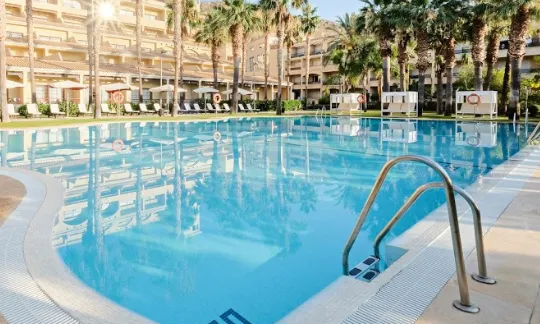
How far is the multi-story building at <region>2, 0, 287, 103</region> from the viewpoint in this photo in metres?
34.3

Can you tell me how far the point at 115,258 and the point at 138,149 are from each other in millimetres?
9856

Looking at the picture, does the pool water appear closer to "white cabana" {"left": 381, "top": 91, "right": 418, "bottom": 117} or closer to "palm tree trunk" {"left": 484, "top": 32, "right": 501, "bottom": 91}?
"white cabana" {"left": 381, "top": 91, "right": 418, "bottom": 117}

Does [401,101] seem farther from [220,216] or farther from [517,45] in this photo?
[220,216]

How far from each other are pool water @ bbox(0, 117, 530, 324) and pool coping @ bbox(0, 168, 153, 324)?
1.16 ft

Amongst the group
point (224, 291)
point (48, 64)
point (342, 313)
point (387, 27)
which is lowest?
point (224, 291)

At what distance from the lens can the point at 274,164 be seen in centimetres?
1152

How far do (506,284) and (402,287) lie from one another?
0.82m

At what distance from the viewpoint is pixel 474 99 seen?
89.6 ft

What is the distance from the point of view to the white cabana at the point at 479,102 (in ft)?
87.8

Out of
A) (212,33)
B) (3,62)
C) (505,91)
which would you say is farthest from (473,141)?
(212,33)

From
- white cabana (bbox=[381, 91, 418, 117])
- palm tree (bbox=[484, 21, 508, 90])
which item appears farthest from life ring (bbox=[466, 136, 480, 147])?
palm tree (bbox=[484, 21, 508, 90])

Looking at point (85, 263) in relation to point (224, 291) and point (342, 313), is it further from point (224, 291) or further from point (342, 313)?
point (342, 313)

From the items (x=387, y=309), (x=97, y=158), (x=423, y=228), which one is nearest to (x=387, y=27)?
(x=97, y=158)

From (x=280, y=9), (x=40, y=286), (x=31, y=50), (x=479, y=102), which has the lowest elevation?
(x=40, y=286)
